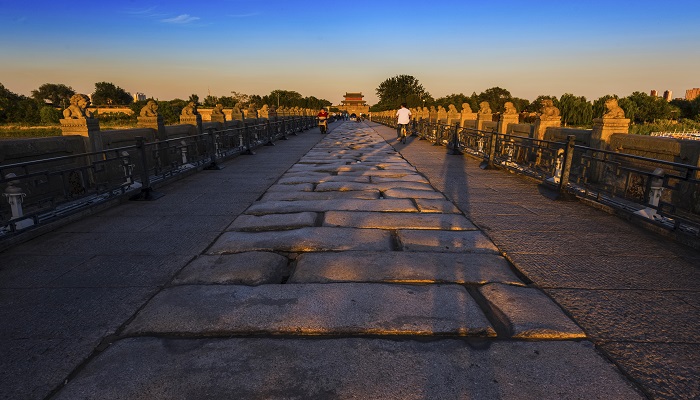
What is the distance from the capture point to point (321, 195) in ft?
18.9

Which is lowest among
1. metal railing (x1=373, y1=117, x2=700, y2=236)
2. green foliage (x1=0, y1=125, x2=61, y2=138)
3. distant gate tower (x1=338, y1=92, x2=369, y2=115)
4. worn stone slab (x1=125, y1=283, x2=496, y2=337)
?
green foliage (x1=0, y1=125, x2=61, y2=138)

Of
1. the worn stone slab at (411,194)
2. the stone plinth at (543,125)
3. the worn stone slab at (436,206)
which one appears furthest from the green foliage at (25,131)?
the worn stone slab at (436,206)

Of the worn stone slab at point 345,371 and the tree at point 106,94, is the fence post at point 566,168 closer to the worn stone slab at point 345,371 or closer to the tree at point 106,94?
the worn stone slab at point 345,371

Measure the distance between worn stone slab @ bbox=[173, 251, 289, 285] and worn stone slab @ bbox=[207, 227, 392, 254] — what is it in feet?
0.67

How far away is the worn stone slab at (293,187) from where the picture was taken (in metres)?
6.22

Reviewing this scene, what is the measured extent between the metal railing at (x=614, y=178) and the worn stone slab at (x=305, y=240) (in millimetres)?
3099

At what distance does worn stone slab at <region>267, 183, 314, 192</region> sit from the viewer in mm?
6218

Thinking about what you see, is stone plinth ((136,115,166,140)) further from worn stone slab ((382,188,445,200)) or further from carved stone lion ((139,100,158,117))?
worn stone slab ((382,188,445,200))

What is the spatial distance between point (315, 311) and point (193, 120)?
1100cm

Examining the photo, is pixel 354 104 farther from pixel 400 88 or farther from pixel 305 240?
pixel 305 240

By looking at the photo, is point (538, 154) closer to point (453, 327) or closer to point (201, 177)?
point (453, 327)

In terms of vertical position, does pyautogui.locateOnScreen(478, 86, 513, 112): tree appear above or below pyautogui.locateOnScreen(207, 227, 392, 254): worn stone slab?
above

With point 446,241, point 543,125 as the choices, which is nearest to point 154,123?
point 446,241

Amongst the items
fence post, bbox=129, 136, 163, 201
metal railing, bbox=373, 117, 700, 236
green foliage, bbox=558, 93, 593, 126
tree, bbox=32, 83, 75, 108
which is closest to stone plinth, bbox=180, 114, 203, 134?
fence post, bbox=129, 136, 163, 201
